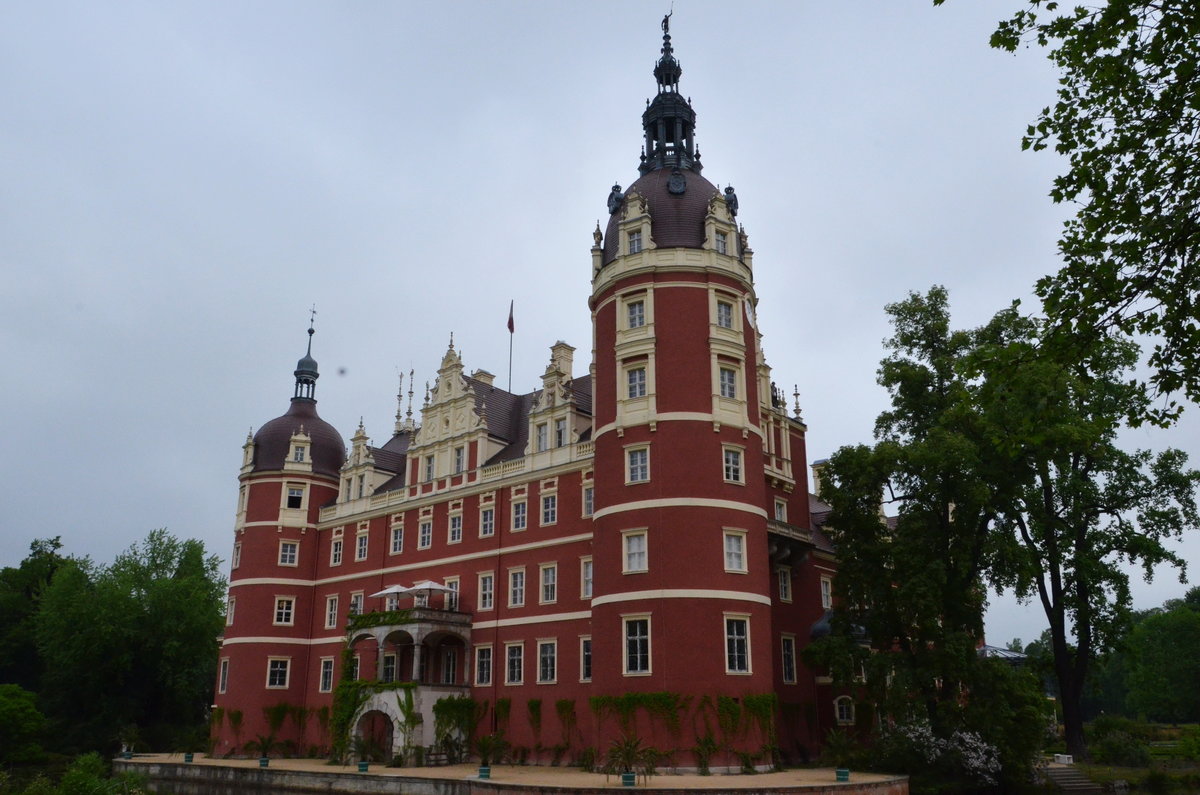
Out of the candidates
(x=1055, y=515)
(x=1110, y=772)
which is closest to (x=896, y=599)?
(x=1055, y=515)

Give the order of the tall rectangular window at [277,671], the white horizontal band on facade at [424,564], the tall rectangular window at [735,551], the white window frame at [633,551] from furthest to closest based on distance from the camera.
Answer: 1. the tall rectangular window at [277,671]
2. the white horizontal band on facade at [424,564]
3. the tall rectangular window at [735,551]
4. the white window frame at [633,551]

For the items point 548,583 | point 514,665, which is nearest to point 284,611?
point 514,665

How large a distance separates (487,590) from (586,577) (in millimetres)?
5560

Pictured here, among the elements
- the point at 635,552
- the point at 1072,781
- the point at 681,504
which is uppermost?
the point at 681,504

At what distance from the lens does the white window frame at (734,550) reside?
3172cm

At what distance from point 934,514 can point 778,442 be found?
8.78m

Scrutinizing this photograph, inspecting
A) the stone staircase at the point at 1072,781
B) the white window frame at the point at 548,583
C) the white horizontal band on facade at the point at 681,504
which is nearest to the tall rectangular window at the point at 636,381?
the white horizontal band on facade at the point at 681,504

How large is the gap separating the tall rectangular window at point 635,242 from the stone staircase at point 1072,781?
74.1 feet

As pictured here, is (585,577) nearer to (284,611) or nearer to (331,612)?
(331,612)

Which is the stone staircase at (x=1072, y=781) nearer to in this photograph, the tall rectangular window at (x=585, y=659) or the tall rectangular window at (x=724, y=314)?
the tall rectangular window at (x=585, y=659)

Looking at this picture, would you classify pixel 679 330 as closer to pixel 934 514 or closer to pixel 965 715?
pixel 934 514

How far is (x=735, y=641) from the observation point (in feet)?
102

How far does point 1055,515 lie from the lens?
34.8 m

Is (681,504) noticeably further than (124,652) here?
No
